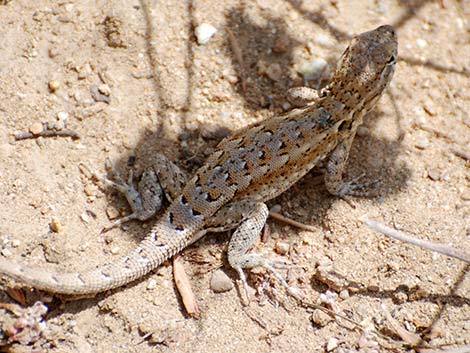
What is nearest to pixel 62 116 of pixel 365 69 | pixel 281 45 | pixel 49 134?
pixel 49 134

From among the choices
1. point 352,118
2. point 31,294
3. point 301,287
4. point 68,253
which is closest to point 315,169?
point 352,118

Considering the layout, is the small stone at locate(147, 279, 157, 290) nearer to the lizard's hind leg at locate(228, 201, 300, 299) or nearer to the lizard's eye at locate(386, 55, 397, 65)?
the lizard's hind leg at locate(228, 201, 300, 299)

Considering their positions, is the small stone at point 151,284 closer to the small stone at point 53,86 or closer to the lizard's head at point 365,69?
the small stone at point 53,86

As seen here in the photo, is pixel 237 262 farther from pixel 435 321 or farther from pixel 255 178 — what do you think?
pixel 435 321

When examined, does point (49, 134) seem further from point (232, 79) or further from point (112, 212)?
point (232, 79)

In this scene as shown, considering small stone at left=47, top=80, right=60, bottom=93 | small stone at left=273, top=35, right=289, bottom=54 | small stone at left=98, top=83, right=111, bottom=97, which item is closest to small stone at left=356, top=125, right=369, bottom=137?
small stone at left=273, top=35, right=289, bottom=54

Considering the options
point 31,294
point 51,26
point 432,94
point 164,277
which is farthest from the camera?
point 432,94
